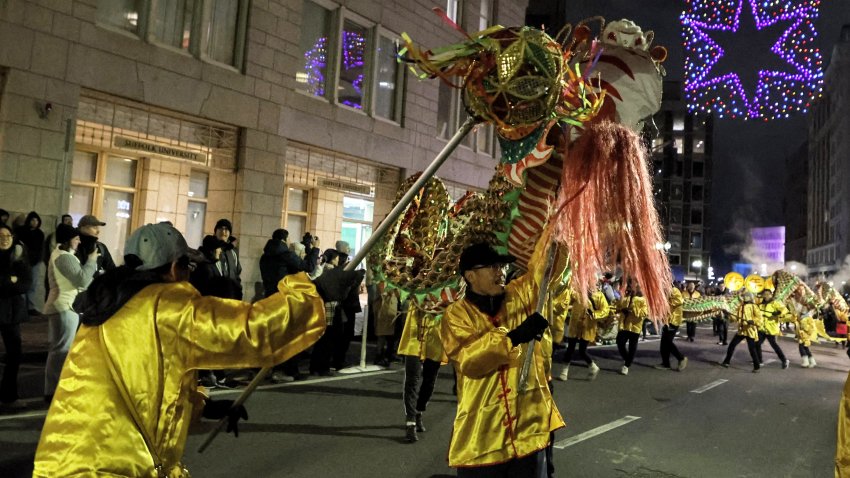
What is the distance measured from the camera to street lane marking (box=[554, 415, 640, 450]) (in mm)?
5999

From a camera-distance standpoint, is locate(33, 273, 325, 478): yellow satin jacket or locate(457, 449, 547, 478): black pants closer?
locate(33, 273, 325, 478): yellow satin jacket

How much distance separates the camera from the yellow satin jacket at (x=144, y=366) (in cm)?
193

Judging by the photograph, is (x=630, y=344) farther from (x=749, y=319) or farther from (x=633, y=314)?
(x=749, y=319)

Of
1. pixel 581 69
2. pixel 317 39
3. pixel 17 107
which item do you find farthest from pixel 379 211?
pixel 581 69

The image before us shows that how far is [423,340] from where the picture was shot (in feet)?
20.6

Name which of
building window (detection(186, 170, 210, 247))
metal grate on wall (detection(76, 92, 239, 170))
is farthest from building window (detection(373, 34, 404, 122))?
building window (detection(186, 170, 210, 247))

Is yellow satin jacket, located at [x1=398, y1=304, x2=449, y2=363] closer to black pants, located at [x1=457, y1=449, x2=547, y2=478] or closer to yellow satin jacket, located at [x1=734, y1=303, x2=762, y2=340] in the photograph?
black pants, located at [x1=457, y1=449, x2=547, y2=478]

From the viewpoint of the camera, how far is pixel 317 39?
14.2 meters

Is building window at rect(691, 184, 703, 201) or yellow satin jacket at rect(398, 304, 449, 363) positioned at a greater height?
building window at rect(691, 184, 703, 201)

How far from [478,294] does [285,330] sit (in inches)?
59.3

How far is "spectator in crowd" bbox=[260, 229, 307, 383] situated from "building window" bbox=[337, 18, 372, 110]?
275 inches

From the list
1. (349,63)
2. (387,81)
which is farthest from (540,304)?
(387,81)

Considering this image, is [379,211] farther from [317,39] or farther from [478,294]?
[478,294]

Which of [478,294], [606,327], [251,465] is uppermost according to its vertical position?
[478,294]
